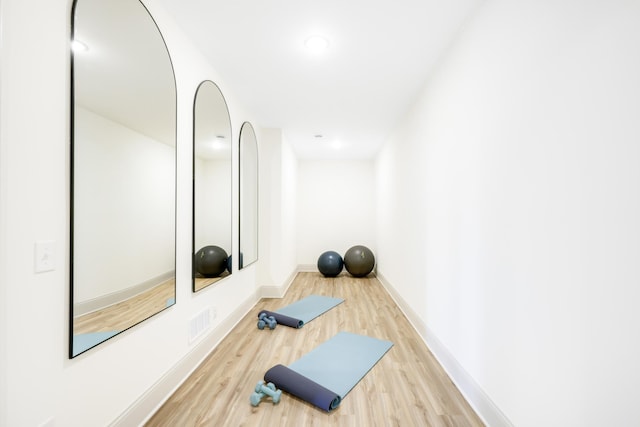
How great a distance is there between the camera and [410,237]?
133 inches

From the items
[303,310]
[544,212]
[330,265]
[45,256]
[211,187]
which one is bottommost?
[303,310]

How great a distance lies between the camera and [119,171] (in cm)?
149

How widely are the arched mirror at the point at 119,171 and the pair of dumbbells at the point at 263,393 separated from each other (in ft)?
2.72

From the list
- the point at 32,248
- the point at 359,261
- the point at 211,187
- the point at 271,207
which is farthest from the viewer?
the point at 359,261

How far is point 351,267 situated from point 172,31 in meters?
4.74

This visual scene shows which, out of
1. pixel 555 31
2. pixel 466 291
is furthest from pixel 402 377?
pixel 555 31

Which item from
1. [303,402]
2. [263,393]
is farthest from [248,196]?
[303,402]

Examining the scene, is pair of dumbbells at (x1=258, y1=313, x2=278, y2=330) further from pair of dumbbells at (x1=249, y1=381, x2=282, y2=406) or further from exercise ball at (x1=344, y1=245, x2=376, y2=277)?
exercise ball at (x1=344, y1=245, x2=376, y2=277)

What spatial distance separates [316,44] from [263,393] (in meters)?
2.58

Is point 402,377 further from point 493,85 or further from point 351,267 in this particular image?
point 351,267

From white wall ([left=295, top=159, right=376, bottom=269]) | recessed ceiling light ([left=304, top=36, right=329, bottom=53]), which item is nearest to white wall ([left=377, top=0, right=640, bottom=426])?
recessed ceiling light ([left=304, top=36, right=329, bottom=53])

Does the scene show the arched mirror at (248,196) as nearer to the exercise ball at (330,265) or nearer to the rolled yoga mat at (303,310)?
the rolled yoga mat at (303,310)

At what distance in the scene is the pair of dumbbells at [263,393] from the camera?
182cm

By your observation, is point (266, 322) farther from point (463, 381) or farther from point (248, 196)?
point (463, 381)
